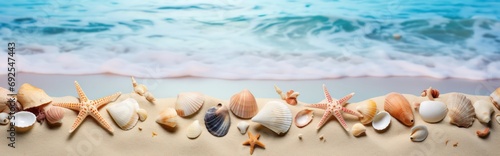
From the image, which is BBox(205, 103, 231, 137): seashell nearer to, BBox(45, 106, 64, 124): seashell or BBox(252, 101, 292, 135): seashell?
BBox(252, 101, 292, 135): seashell

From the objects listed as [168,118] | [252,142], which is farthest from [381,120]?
[168,118]

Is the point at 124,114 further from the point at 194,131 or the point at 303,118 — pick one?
the point at 303,118

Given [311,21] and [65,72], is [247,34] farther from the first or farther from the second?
[65,72]

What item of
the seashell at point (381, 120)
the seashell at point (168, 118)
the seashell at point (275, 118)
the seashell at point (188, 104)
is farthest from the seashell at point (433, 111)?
the seashell at point (168, 118)

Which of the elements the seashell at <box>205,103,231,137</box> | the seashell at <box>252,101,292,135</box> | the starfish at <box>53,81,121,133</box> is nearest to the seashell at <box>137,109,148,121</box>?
the starfish at <box>53,81,121,133</box>

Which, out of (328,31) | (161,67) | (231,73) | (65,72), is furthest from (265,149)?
(65,72)

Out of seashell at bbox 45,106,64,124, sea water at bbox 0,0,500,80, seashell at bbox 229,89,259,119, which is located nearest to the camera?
seashell at bbox 45,106,64,124
